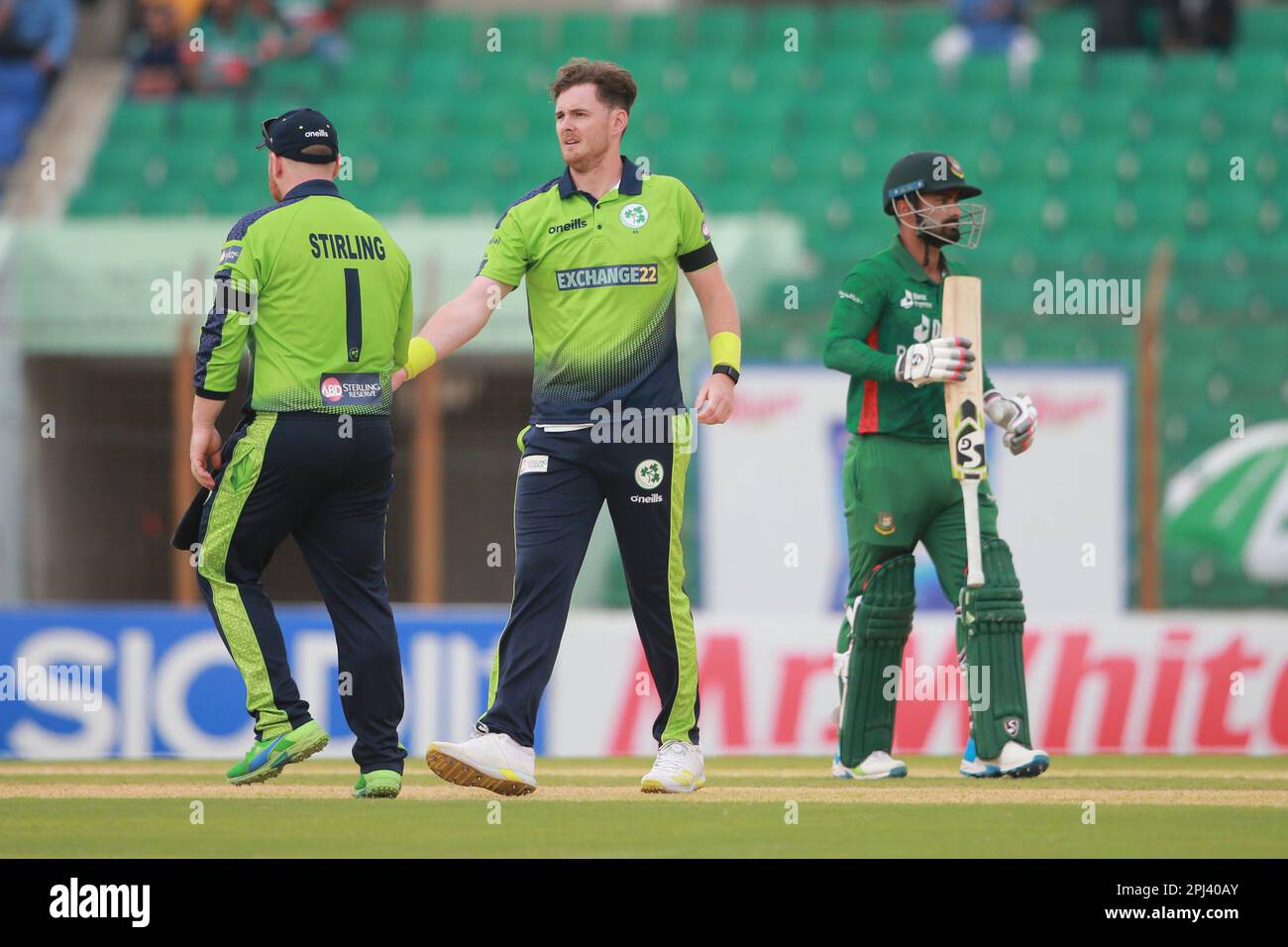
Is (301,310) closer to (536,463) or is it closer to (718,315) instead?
(536,463)

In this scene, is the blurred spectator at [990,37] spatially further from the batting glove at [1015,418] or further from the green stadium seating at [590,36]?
the batting glove at [1015,418]

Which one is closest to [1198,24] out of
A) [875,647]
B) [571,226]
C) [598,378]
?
[875,647]

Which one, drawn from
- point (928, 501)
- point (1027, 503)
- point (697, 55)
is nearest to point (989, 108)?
point (697, 55)

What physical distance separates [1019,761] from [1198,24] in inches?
477

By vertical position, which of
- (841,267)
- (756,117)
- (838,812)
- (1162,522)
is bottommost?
(838,812)

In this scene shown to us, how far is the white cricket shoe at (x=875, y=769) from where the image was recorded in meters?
7.75

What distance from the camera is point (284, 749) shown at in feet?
22.4

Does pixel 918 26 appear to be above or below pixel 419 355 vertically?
above

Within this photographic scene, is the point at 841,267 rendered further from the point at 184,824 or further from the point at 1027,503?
the point at 184,824

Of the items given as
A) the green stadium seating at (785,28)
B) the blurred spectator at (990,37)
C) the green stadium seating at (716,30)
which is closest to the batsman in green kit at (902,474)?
the blurred spectator at (990,37)

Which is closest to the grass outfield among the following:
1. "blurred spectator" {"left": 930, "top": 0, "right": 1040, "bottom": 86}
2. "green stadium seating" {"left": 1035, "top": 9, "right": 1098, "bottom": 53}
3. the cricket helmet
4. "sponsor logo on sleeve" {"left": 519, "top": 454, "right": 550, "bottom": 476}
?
"sponsor logo on sleeve" {"left": 519, "top": 454, "right": 550, "bottom": 476}

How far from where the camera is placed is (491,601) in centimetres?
1353

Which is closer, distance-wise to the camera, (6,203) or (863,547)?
(863,547)

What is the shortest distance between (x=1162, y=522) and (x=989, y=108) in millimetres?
5952
